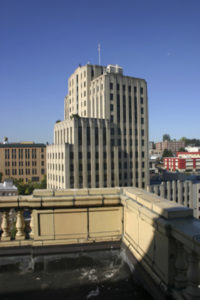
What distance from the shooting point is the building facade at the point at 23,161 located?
96562mm

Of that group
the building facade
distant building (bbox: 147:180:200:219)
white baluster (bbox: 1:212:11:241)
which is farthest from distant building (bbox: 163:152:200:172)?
white baluster (bbox: 1:212:11:241)

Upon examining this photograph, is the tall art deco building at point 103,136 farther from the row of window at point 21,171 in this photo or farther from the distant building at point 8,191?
the row of window at point 21,171

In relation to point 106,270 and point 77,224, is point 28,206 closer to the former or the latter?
point 77,224

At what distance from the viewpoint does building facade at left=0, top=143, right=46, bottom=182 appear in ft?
317

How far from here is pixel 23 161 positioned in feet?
322

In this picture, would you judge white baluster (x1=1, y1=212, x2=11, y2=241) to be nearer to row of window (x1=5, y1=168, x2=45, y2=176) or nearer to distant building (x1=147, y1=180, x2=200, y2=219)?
distant building (x1=147, y1=180, x2=200, y2=219)

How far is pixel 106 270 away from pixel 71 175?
→ 53.2 m

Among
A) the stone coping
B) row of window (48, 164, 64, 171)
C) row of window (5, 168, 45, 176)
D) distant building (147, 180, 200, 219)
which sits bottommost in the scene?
distant building (147, 180, 200, 219)

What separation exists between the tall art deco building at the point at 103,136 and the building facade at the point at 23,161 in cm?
3136

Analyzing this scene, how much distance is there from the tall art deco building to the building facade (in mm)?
31363

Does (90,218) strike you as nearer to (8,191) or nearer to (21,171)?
(8,191)

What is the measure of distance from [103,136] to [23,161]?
47.1 meters

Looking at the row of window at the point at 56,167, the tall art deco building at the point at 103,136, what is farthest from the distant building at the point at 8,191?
the row of window at the point at 56,167

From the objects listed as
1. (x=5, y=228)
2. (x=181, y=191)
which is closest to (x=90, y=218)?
(x=5, y=228)
